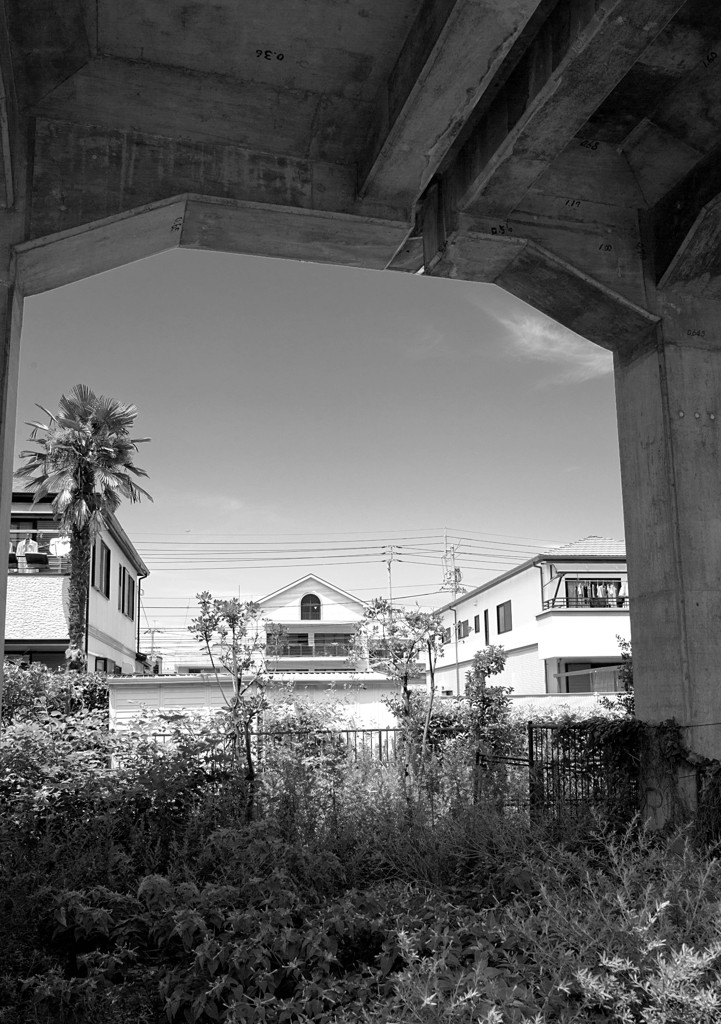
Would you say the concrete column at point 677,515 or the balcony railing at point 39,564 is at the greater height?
the balcony railing at point 39,564

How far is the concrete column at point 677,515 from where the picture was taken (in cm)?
824

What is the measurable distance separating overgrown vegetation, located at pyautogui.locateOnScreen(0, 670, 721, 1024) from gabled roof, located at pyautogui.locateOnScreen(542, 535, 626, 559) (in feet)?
73.2

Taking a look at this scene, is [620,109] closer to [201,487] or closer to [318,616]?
[318,616]

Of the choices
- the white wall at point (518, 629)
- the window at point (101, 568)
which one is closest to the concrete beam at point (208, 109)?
the window at point (101, 568)

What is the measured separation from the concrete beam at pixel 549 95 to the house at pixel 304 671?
751cm

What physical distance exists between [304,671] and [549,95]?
29732mm

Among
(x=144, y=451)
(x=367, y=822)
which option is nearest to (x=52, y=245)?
(x=367, y=822)

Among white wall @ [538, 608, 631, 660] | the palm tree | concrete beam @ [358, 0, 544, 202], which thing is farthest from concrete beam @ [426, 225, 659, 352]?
white wall @ [538, 608, 631, 660]

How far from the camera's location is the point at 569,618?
101ft

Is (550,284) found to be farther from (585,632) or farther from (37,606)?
(585,632)

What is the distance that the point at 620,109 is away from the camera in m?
8.41

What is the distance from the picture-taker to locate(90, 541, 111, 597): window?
2553 centimetres

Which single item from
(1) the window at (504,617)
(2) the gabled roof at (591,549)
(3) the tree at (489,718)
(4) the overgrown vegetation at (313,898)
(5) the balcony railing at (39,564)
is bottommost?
(4) the overgrown vegetation at (313,898)

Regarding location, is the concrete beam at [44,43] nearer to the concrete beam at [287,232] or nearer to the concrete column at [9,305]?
the concrete column at [9,305]
